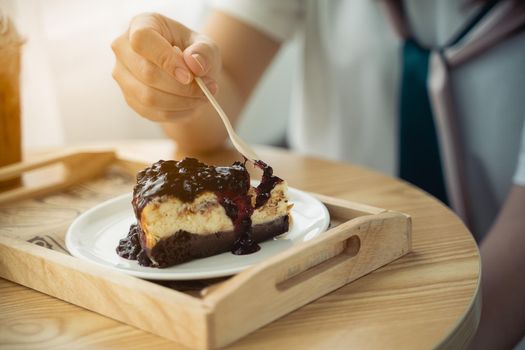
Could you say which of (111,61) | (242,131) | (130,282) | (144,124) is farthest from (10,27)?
(242,131)

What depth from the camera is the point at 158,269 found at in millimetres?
718

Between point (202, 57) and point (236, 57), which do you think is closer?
point (202, 57)

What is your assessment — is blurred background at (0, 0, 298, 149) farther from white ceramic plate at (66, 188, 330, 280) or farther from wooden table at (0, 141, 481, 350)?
wooden table at (0, 141, 481, 350)

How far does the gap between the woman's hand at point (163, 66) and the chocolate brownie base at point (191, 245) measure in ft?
0.73

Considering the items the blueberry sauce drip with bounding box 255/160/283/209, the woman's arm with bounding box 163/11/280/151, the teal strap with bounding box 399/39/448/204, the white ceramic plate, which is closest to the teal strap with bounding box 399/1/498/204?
the teal strap with bounding box 399/39/448/204

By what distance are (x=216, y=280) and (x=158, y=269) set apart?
63 mm

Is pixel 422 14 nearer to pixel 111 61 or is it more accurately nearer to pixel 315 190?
pixel 315 190

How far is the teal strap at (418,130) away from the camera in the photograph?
146 cm

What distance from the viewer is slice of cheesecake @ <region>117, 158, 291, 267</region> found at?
2.40 ft

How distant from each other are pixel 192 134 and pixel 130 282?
64 cm

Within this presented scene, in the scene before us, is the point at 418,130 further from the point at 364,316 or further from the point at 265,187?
the point at 364,316

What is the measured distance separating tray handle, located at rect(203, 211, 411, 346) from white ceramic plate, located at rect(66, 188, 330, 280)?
0.16ft

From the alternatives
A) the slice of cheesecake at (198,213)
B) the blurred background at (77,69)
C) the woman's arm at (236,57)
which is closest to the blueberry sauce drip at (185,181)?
the slice of cheesecake at (198,213)

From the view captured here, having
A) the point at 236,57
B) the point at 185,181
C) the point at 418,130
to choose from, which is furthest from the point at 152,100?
the point at 418,130
